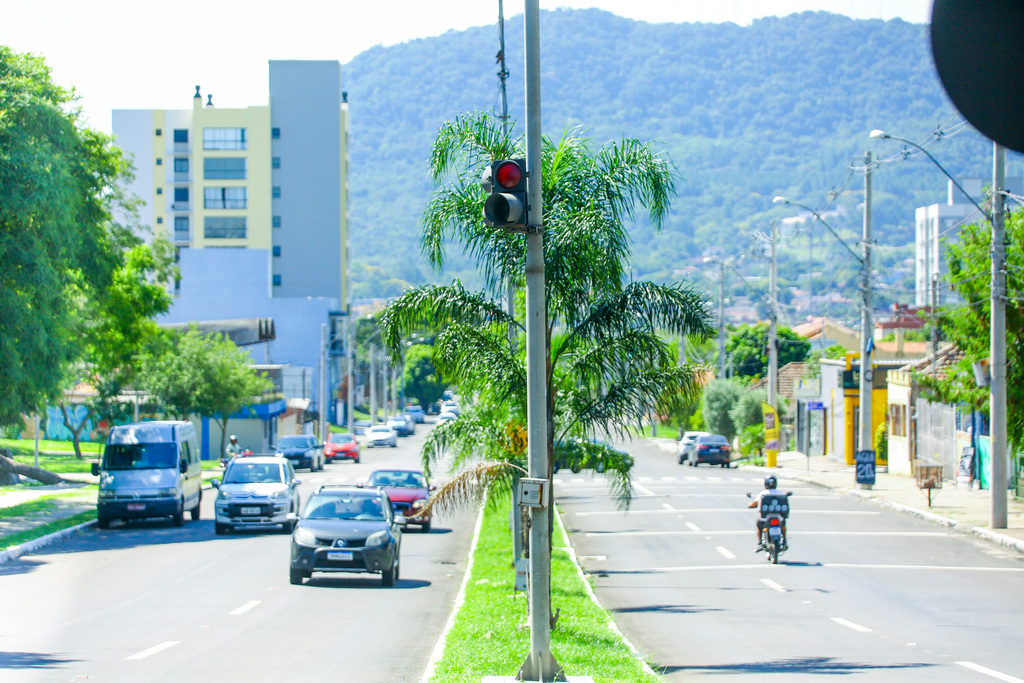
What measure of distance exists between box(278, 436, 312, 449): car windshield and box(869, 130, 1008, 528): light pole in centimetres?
3343

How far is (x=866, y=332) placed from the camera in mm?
38344

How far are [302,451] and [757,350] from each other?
63022 millimetres

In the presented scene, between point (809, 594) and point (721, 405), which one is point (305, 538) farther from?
point (721, 405)

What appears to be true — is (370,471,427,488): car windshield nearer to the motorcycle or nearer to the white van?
the white van

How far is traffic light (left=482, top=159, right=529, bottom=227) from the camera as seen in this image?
30.1 ft

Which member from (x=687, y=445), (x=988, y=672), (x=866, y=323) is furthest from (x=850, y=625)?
(x=687, y=445)

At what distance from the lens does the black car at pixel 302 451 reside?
2010 inches

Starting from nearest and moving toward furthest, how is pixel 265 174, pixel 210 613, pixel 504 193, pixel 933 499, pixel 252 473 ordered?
pixel 504 193, pixel 210 613, pixel 252 473, pixel 933 499, pixel 265 174

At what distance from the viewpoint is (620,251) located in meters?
13.3

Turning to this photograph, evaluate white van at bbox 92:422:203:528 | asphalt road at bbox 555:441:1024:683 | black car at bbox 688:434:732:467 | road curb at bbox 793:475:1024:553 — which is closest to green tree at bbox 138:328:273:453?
black car at bbox 688:434:732:467

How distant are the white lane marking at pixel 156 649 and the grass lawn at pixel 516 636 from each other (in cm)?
303

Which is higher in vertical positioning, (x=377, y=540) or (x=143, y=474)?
(x=143, y=474)

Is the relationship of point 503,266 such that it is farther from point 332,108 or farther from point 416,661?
point 332,108

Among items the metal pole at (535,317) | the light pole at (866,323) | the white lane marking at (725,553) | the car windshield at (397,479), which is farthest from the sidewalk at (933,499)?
the metal pole at (535,317)
